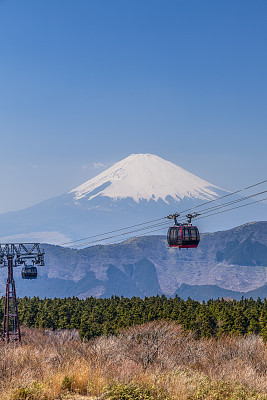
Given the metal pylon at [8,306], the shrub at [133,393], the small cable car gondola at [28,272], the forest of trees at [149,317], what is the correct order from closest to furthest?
the shrub at [133,393], the metal pylon at [8,306], the small cable car gondola at [28,272], the forest of trees at [149,317]

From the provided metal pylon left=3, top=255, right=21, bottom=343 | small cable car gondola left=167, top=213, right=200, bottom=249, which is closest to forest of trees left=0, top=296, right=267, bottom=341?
metal pylon left=3, top=255, right=21, bottom=343

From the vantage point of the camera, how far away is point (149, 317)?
78.7 m

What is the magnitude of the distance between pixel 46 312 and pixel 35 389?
87.5 metres

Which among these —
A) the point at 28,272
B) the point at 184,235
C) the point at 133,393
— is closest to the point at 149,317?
the point at 28,272

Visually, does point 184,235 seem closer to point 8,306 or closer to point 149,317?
point 8,306

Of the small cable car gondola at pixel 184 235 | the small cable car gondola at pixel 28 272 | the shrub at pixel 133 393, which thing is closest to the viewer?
the shrub at pixel 133 393

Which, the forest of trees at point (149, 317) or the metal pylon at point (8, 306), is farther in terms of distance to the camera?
the forest of trees at point (149, 317)

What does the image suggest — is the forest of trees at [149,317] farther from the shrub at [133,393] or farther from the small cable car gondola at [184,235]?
the shrub at [133,393]

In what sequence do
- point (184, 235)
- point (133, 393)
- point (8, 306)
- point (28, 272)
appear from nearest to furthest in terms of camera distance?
point (133, 393) < point (184, 235) < point (8, 306) < point (28, 272)

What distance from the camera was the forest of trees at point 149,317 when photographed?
65.6m

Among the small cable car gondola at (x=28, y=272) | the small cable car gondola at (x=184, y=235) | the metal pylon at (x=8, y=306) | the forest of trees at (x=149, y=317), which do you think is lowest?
the forest of trees at (x=149, y=317)

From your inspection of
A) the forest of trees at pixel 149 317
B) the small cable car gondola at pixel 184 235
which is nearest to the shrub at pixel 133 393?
the small cable car gondola at pixel 184 235

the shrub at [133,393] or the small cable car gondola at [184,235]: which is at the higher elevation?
the small cable car gondola at [184,235]

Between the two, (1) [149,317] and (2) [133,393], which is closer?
(2) [133,393]
